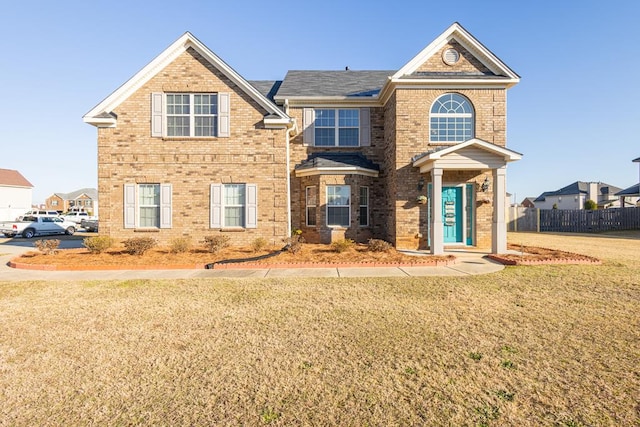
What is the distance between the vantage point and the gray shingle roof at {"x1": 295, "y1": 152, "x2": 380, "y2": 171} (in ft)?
44.8

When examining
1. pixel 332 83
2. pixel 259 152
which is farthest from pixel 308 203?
pixel 332 83

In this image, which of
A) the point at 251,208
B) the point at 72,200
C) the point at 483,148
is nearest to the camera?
the point at 483,148

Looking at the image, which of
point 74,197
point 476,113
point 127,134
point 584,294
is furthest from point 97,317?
point 74,197

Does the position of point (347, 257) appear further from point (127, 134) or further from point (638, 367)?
point (127, 134)

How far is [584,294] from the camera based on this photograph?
6426mm

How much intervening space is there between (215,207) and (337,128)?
6787 millimetres

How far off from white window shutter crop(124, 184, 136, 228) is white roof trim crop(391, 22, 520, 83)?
37.9 ft

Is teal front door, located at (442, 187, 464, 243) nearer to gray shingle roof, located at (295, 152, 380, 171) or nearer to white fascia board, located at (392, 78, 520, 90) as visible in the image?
gray shingle roof, located at (295, 152, 380, 171)

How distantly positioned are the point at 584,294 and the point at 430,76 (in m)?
9.31

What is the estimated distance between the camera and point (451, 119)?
1282 centimetres

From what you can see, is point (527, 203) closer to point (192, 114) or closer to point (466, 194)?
point (466, 194)

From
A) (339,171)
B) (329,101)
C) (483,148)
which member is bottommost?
(339,171)

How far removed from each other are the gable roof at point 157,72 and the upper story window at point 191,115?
35.6 inches

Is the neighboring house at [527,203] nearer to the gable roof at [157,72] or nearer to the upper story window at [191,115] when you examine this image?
the gable roof at [157,72]
